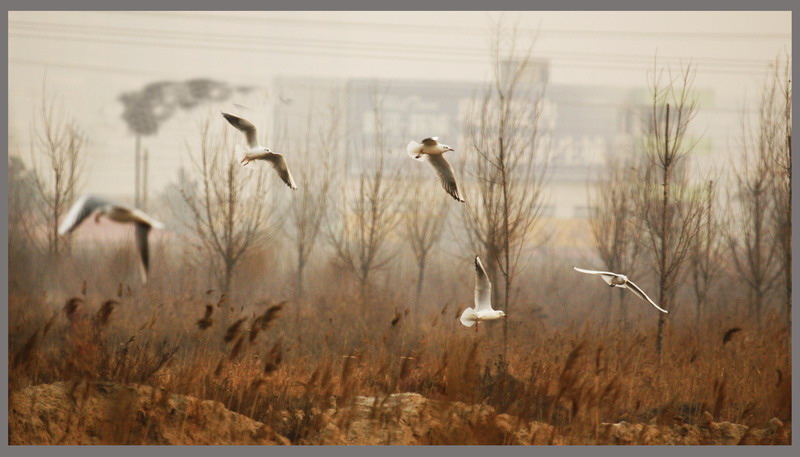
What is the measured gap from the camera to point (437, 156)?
6965 mm

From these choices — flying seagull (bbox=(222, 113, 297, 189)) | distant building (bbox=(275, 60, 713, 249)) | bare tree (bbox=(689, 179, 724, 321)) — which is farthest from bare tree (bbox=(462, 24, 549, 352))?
flying seagull (bbox=(222, 113, 297, 189))

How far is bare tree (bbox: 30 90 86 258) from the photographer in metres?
7.64

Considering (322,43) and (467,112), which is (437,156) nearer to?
(467,112)

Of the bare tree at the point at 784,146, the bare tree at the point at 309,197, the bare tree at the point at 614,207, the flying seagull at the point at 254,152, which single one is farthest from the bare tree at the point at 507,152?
the bare tree at the point at 784,146

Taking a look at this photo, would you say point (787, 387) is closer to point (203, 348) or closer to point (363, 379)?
point (363, 379)

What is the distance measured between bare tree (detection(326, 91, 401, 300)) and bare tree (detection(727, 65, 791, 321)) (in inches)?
133

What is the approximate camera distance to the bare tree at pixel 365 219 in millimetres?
8711

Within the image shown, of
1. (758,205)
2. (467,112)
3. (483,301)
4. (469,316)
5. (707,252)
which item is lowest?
(469,316)

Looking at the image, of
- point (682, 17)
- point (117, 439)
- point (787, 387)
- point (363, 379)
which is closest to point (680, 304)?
point (787, 387)

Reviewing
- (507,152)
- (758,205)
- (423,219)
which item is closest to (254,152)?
(507,152)

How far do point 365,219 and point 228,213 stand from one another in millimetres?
1368

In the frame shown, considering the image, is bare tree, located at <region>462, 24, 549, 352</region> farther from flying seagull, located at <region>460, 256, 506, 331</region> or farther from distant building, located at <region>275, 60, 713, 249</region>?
flying seagull, located at <region>460, 256, 506, 331</region>

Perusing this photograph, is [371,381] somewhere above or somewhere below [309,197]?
A: below

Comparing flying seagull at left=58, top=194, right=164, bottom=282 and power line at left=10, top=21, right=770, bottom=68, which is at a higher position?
power line at left=10, top=21, right=770, bottom=68
